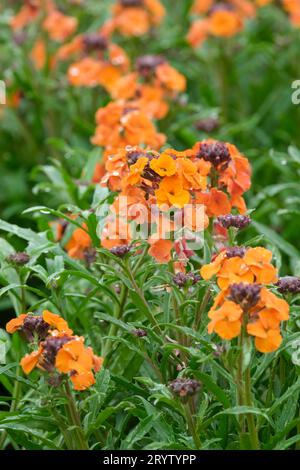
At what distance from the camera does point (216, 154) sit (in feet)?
6.59

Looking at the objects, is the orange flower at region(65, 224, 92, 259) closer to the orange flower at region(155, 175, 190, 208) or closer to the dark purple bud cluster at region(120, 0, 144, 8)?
the orange flower at region(155, 175, 190, 208)

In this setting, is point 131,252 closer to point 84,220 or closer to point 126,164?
point 126,164

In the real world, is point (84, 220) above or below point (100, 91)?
below

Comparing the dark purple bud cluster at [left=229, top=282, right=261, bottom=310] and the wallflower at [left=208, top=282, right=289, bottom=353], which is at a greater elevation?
the dark purple bud cluster at [left=229, top=282, right=261, bottom=310]

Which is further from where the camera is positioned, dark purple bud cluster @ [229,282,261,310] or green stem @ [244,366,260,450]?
green stem @ [244,366,260,450]

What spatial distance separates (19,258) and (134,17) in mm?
1959

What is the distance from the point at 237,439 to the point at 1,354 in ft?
1.85

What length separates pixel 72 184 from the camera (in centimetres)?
264

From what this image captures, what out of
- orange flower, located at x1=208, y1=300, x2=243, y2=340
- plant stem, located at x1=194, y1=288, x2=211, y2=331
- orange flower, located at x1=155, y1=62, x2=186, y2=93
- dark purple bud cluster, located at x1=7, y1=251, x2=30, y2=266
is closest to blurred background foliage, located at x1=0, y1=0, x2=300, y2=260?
orange flower, located at x1=155, y1=62, x2=186, y2=93

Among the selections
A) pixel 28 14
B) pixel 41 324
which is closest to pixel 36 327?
pixel 41 324

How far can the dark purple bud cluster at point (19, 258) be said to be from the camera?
2.10 m

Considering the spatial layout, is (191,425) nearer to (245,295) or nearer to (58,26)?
(245,295)

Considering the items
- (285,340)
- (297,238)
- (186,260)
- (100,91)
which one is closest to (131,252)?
(186,260)

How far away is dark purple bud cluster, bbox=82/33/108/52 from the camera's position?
3.52 m
